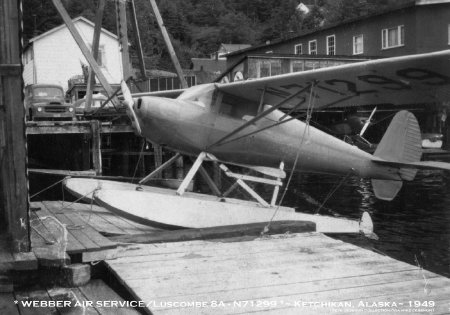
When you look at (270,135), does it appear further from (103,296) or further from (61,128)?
(61,128)

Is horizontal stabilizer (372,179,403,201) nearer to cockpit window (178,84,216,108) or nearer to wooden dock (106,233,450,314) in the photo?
cockpit window (178,84,216,108)

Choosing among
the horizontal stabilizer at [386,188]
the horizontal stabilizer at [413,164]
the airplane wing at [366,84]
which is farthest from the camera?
the horizontal stabilizer at [386,188]

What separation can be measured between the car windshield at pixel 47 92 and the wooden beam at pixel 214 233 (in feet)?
62.1

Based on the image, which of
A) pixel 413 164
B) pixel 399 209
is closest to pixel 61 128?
pixel 399 209

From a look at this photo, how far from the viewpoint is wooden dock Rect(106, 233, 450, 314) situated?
359 cm

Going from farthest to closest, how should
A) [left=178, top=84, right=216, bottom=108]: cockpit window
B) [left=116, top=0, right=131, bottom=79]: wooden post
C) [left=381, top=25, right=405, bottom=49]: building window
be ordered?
[left=381, top=25, right=405, bottom=49]: building window < [left=116, top=0, right=131, bottom=79]: wooden post < [left=178, top=84, right=216, bottom=108]: cockpit window

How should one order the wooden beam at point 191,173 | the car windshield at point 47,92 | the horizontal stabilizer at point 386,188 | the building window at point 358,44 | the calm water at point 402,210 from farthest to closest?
the building window at point 358,44
the car windshield at point 47,92
the horizontal stabilizer at point 386,188
the calm water at point 402,210
the wooden beam at point 191,173

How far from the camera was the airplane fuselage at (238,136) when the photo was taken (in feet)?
27.3

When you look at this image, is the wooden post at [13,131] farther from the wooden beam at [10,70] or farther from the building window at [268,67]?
the building window at [268,67]

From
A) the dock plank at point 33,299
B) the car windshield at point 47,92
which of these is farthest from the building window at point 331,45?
the dock plank at point 33,299

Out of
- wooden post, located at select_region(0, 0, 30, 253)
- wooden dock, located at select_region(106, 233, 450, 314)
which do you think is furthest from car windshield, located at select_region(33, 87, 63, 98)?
wooden post, located at select_region(0, 0, 30, 253)

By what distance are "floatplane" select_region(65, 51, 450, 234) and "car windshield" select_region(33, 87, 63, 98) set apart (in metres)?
15.3

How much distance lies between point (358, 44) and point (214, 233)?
104 ft

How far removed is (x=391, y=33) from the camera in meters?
32.4
